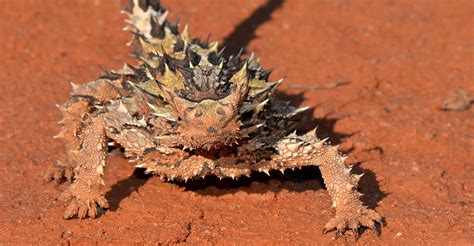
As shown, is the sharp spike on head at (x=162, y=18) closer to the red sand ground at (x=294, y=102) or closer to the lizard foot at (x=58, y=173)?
the red sand ground at (x=294, y=102)

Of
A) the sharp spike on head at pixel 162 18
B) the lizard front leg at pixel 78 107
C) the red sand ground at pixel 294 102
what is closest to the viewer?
the red sand ground at pixel 294 102

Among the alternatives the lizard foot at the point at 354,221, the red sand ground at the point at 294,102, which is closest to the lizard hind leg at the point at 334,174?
the lizard foot at the point at 354,221

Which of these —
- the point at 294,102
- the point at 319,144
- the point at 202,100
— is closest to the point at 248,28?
the point at 294,102

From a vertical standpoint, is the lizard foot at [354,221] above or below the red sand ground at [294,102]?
below

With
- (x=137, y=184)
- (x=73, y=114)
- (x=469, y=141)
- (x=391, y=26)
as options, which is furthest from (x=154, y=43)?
(x=391, y=26)

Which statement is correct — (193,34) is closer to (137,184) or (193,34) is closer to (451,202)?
(137,184)

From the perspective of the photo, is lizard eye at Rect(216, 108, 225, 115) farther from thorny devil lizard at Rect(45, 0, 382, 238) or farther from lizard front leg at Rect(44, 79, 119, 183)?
lizard front leg at Rect(44, 79, 119, 183)
